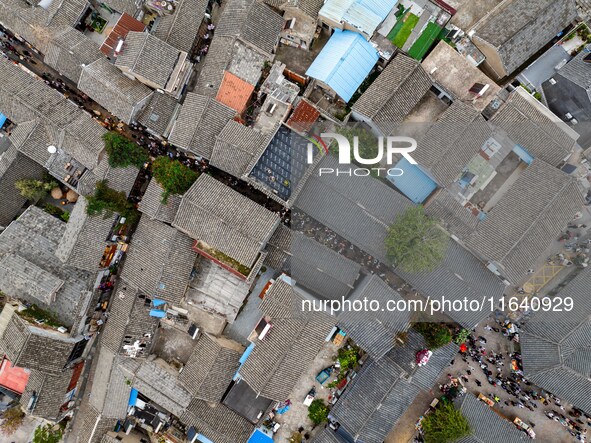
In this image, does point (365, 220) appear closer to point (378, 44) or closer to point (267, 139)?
point (267, 139)

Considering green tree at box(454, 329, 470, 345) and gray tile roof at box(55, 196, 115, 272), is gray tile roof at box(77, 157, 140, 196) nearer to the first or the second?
gray tile roof at box(55, 196, 115, 272)

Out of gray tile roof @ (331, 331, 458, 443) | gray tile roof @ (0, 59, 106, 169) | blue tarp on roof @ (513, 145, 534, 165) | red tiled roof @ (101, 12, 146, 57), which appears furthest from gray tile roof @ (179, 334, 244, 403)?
blue tarp on roof @ (513, 145, 534, 165)

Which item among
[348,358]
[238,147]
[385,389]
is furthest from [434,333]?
[238,147]

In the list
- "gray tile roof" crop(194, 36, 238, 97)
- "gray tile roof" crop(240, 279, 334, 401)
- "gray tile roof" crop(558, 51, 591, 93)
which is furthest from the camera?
"gray tile roof" crop(194, 36, 238, 97)

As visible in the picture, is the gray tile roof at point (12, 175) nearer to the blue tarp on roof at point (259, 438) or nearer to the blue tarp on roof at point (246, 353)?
the blue tarp on roof at point (246, 353)

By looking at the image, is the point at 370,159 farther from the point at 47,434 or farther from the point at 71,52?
the point at 47,434
